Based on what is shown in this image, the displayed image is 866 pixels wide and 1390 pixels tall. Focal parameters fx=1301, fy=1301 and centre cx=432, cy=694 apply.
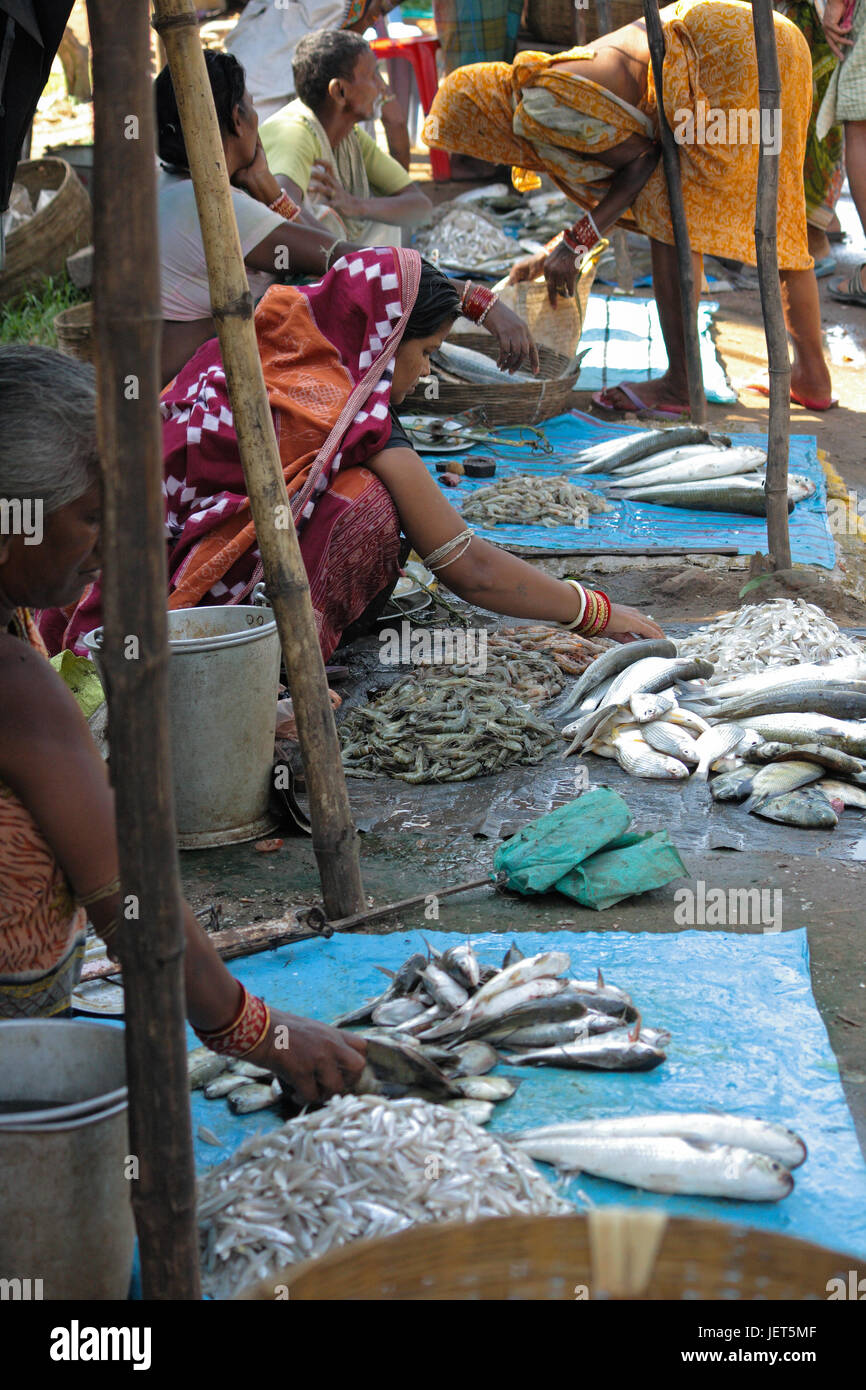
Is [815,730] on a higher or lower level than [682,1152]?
higher

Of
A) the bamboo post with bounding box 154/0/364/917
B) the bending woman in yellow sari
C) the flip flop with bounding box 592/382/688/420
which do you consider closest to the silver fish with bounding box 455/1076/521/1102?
the bamboo post with bounding box 154/0/364/917

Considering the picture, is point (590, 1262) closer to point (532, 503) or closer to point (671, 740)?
point (671, 740)

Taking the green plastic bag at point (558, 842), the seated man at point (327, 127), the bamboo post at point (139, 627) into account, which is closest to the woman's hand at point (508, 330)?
the seated man at point (327, 127)

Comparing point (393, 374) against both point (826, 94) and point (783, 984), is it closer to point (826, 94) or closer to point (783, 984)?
point (783, 984)

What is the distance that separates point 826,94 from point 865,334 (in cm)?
204

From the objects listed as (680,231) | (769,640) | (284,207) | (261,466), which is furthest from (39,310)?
(261,466)

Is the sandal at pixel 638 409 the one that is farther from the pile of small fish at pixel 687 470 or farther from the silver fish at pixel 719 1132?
the silver fish at pixel 719 1132

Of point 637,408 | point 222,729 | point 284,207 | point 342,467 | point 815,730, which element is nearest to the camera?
point 222,729

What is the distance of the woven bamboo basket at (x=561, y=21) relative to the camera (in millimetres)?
12891

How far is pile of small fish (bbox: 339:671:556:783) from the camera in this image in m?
4.20

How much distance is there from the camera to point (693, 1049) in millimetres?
2678

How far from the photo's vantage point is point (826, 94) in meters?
8.48

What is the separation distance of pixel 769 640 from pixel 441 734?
138cm
